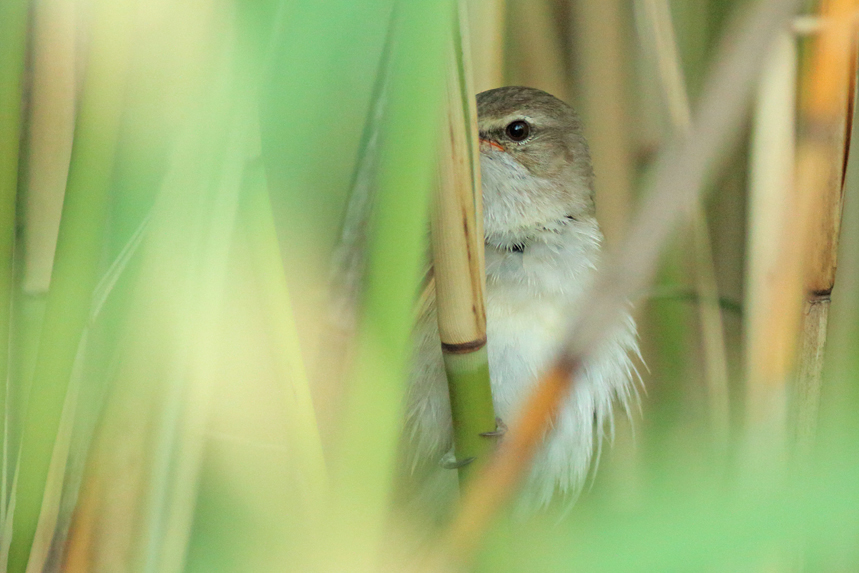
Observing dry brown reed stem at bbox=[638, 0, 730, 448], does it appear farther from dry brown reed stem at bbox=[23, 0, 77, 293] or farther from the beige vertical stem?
dry brown reed stem at bbox=[23, 0, 77, 293]

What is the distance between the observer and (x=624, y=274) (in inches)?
19.5

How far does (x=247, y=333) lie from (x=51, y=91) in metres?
0.32

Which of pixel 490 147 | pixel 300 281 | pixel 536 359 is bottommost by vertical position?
pixel 536 359

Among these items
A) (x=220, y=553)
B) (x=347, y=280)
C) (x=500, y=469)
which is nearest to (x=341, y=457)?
(x=500, y=469)

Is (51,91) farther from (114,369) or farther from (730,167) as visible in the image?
(730,167)

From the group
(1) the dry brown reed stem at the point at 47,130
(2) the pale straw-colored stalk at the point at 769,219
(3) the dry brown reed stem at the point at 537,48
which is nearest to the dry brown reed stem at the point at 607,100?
(3) the dry brown reed stem at the point at 537,48

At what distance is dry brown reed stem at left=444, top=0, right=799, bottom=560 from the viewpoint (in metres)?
0.48

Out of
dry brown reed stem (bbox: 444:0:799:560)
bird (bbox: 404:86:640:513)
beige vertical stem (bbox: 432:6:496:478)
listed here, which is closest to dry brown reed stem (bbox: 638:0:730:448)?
bird (bbox: 404:86:640:513)

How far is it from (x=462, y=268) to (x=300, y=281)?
1.41ft

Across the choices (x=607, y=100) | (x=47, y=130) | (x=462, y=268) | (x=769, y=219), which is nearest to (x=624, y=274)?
(x=462, y=268)

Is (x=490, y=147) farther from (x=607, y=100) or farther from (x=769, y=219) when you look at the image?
(x=769, y=219)

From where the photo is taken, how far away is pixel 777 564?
82 cm

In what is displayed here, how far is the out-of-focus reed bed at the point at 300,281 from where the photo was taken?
418 mm

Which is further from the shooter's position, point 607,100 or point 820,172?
point 607,100
